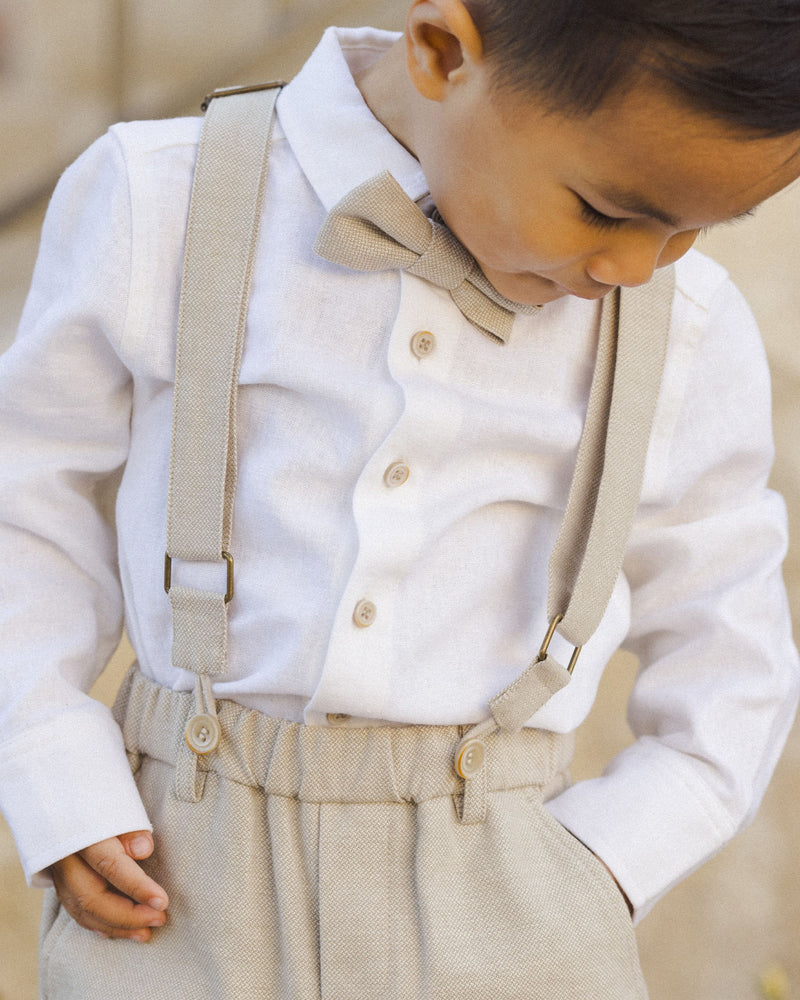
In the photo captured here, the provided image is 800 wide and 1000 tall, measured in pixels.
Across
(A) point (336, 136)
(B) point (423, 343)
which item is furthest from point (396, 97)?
(B) point (423, 343)

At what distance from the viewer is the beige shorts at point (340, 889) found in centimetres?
72

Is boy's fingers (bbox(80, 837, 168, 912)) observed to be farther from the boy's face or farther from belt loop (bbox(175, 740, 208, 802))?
the boy's face

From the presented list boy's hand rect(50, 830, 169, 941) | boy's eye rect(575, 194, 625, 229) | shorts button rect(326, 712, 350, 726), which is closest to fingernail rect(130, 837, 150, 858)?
boy's hand rect(50, 830, 169, 941)

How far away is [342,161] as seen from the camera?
0.73 meters

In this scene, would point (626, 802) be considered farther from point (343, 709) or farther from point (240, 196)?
point (240, 196)

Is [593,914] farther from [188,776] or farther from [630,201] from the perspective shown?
[630,201]

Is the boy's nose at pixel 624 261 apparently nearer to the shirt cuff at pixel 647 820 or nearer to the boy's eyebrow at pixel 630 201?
the boy's eyebrow at pixel 630 201

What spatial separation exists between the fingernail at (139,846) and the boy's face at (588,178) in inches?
16.9

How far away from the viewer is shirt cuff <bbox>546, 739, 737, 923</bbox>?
818 mm

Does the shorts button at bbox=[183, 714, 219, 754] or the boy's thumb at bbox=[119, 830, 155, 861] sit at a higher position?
the shorts button at bbox=[183, 714, 219, 754]

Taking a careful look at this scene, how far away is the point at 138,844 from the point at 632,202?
499 mm

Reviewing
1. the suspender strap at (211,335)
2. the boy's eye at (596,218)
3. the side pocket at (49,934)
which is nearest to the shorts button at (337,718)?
the suspender strap at (211,335)

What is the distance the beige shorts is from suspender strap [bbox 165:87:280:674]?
13 cm

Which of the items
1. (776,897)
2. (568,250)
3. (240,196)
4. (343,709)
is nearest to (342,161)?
(240,196)
